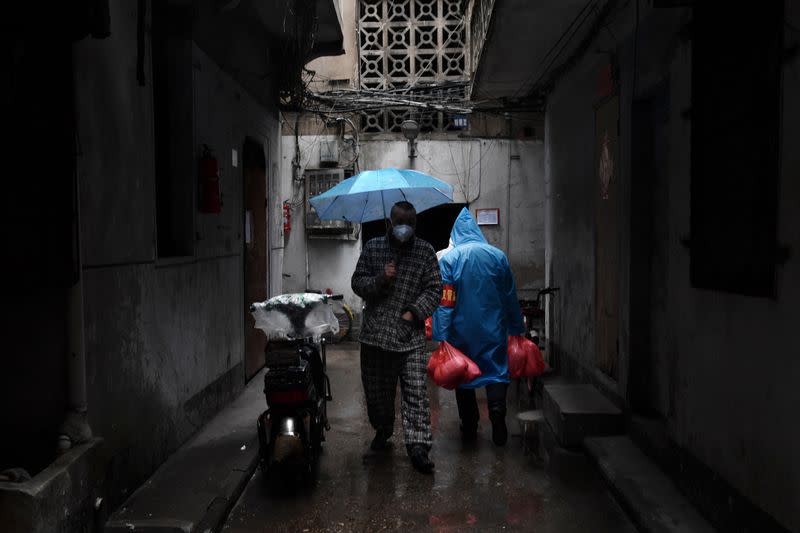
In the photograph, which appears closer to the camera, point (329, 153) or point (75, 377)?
point (75, 377)

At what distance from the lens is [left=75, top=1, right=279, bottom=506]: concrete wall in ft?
14.3

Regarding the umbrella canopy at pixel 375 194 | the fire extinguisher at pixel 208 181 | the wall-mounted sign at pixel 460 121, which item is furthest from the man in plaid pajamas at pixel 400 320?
the wall-mounted sign at pixel 460 121

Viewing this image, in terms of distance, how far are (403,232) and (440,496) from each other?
6.99ft

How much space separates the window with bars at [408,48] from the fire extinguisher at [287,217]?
220 centimetres

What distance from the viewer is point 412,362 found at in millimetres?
5898

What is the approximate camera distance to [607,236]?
732 centimetres

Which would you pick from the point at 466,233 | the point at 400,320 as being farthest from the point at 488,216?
the point at 400,320

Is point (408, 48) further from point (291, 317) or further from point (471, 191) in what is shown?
point (291, 317)

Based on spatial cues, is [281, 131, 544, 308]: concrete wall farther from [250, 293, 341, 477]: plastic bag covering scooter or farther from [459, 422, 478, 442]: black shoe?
[250, 293, 341, 477]: plastic bag covering scooter

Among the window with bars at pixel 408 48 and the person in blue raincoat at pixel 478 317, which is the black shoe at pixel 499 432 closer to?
the person in blue raincoat at pixel 478 317

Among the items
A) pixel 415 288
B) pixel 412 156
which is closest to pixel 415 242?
pixel 415 288

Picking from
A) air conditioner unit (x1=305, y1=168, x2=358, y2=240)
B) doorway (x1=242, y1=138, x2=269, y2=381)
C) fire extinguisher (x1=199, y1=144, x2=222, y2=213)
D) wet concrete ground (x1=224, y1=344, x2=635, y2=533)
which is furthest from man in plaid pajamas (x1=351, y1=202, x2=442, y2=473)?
air conditioner unit (x1=305, y1=168, x2=358, y2=240)

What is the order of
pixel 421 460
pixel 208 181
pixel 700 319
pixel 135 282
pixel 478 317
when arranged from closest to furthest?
pixel 700 319
pixel 135 282
pixel 421 460
pixel 478 317
pixel 208 181

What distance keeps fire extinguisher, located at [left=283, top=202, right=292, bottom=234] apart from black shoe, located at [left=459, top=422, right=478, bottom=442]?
7.58 m
